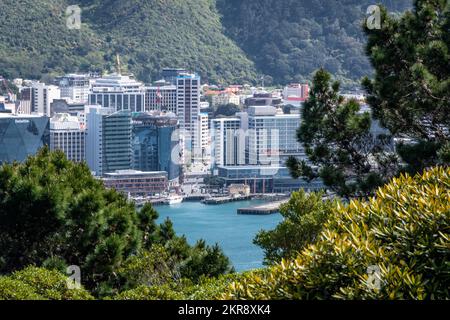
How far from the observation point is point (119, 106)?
30.6 m

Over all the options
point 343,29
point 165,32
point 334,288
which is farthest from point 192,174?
point 334,288

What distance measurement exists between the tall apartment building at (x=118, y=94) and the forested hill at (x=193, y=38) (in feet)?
8.09

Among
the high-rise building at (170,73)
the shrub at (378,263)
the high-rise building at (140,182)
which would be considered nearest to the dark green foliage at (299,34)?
the high-rise building at (170,73)

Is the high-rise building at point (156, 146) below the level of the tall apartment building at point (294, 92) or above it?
below

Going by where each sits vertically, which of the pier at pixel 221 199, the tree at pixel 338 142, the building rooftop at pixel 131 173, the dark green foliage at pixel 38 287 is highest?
the tree at pixel 338 142

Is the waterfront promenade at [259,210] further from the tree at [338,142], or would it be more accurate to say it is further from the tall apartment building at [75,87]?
the tree at [338,142]

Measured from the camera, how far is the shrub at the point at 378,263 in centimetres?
259

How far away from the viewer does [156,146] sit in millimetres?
25656

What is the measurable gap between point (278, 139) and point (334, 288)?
24.4 m

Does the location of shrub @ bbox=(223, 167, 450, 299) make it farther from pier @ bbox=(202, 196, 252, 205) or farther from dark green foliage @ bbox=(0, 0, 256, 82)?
dark green foliage @ bbox=(0, 0, 256, 82)

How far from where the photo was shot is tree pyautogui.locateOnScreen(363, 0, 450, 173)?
16.8ft

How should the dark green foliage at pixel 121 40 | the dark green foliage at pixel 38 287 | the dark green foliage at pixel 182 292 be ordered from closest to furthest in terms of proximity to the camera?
the dark green foliage at pixel 182 292 < the dark green foliage at pixel 38 287 < the dark green foliage at pixel 121 40
